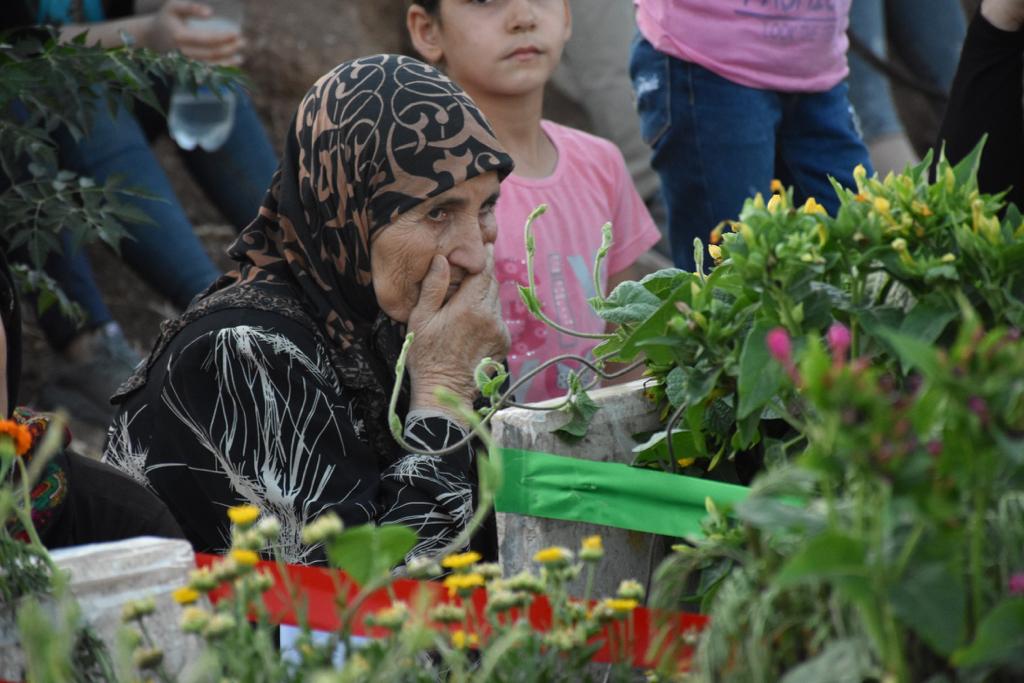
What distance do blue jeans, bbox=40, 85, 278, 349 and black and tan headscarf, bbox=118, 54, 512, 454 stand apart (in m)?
1.36

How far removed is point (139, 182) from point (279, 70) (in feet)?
7.34

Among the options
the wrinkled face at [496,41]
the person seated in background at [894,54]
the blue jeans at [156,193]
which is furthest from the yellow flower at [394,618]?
the person seated in background at [894,54]

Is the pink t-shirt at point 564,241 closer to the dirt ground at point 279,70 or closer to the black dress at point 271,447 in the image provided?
the black dress at point 271,447

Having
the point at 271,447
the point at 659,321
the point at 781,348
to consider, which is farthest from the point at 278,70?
the point at 781,348

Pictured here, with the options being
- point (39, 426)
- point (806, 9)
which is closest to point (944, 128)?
point (806, 9)

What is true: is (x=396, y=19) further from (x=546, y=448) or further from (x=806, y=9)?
(x=546, y=448)

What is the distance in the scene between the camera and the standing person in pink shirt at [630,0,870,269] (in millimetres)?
3639

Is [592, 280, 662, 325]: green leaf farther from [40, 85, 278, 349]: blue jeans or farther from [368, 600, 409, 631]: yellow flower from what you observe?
[40, 85, 278, 349]: blue jeans

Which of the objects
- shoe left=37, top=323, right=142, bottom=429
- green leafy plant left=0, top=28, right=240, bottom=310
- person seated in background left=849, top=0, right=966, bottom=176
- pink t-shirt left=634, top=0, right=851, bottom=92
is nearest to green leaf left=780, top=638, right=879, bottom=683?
green leafy plant left=0, top=28, right=240, bottom=310

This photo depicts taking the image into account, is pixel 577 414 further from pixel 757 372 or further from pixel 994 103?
pixel 994 103

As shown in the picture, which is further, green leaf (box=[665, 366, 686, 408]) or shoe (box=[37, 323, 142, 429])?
shoe (box=[37, 323, 142, 429])

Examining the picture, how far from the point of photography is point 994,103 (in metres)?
2.59

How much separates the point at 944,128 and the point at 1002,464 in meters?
1.70

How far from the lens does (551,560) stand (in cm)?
128
